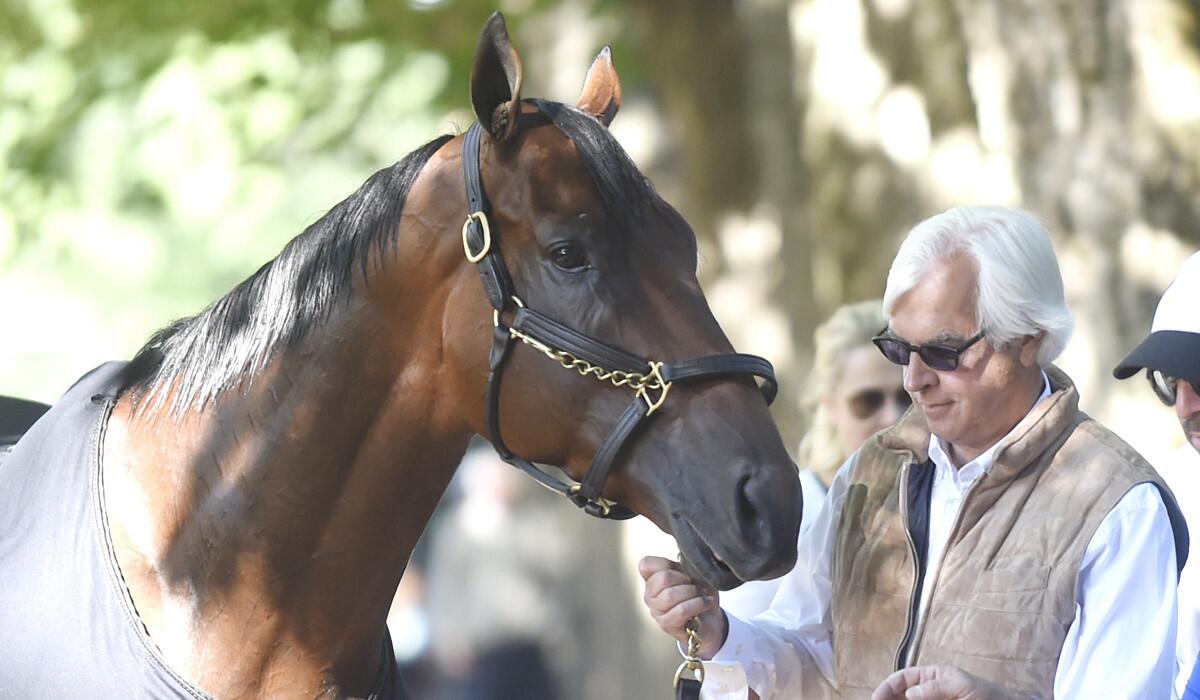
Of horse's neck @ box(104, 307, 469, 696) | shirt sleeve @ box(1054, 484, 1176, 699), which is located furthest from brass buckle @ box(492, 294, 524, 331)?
shirt sleeve @ box(1054, 484, 1176, 699)

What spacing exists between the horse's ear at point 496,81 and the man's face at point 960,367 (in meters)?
0.72

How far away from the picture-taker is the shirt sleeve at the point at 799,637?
2.51 m

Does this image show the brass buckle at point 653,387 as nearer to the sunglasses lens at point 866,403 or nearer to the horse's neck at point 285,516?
the horse's neck at point 285,516

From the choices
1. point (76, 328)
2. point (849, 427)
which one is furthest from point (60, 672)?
point (76, 328)

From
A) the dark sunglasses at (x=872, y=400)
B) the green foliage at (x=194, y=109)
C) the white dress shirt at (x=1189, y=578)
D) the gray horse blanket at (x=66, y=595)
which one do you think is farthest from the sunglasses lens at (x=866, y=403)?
the green foliage at (x=194, y=109)

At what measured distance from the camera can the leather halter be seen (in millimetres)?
2113

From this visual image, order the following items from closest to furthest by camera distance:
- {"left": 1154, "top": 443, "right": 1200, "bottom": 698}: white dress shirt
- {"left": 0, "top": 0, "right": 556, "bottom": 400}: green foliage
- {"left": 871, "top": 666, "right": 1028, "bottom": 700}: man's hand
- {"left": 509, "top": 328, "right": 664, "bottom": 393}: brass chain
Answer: {"left": 871, "top": 666, "right": 1028, "bottom": 700}: man's hand
{"left": 509, "top": 328, "right": 664, "bottom": 393}: brass chain
{"left": 1154, "top": 443, "right": 1200, "bottom": 698}: white dress shirt
{"left": 0, "top": 0, "right": 556, "bottom": 400}: green foliage

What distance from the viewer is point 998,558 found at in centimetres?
225

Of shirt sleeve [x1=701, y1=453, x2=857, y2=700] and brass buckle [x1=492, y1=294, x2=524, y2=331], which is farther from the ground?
brass buckle [x1=492, y1=294, x2=524, y2=331]

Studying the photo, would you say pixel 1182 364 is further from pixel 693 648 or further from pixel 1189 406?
pixel 693 648

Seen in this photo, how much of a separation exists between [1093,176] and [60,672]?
392 centimetres

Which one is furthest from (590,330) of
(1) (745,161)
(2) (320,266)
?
(1) (745,161)

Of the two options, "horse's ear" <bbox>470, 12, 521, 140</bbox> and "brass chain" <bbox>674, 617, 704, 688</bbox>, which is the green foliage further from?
"brass chain" <bbox>674, 617, 704, 688</bbox>

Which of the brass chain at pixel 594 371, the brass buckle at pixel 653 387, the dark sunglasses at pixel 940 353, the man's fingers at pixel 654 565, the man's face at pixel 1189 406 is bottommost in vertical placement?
the man's face at pixel 1189 406
